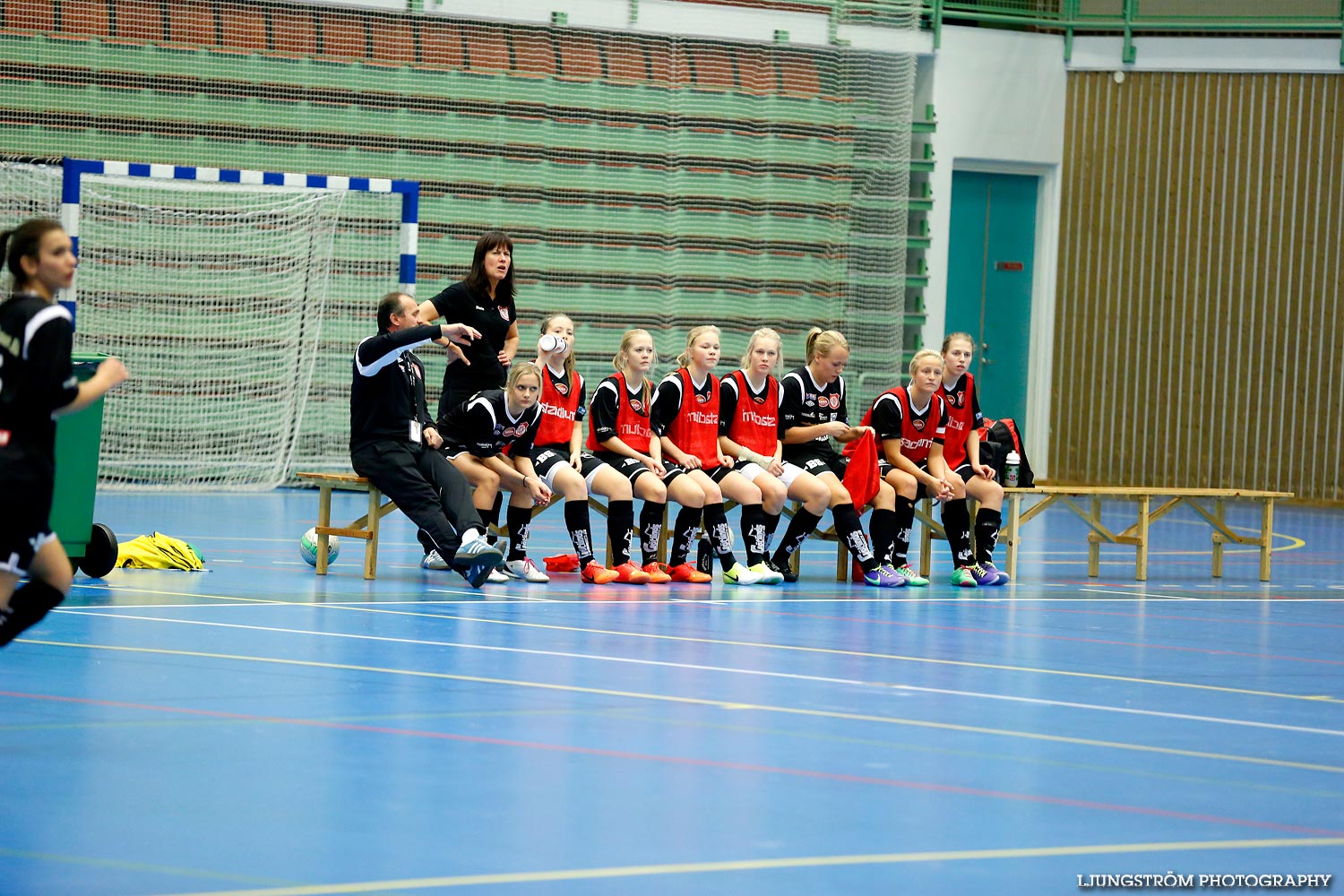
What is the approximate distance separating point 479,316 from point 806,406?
1.99 meters

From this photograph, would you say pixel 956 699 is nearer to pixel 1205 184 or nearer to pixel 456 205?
pixel 456 205

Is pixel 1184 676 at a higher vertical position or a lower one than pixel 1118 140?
lower

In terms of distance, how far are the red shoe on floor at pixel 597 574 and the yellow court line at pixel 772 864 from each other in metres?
5.48

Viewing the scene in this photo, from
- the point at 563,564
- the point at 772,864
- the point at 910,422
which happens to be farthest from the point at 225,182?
the point at 772,864

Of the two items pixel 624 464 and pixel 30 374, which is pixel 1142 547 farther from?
pixel 30 374

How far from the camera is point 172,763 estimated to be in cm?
436

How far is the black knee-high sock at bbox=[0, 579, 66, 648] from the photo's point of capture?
4582 millimetres

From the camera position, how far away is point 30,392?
4402mm

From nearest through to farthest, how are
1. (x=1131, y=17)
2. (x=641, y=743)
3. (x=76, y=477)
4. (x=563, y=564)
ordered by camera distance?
(x=641, y=743)
(x=76, y=477)
(x=563, y=564)
(x=1131, y=17)

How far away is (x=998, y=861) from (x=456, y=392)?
6.26 metres

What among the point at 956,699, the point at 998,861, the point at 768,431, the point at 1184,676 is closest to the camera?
the point at 998,861

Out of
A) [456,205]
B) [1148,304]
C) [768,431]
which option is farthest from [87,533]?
[1148,304]

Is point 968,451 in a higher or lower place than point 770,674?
higher

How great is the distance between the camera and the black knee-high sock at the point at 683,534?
9.51 m
